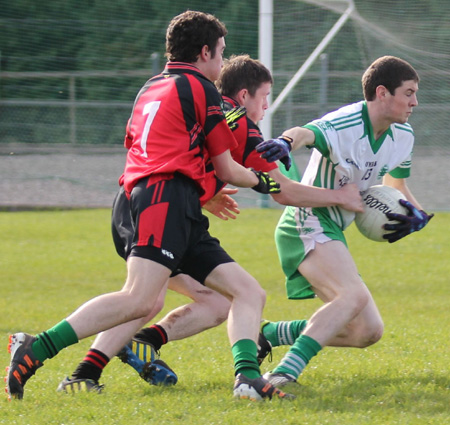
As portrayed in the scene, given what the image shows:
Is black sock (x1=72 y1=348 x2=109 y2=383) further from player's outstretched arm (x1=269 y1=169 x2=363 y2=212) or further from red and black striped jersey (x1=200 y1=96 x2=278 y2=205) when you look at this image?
player's outstretched arm (x1=269 y1=169 x2=363 y2=212)

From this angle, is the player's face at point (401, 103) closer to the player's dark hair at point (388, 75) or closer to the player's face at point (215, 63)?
the player's dark hair at point (388, 75)

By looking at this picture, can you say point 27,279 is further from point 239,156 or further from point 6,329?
point 239,156

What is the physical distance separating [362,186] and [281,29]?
9.36 metres

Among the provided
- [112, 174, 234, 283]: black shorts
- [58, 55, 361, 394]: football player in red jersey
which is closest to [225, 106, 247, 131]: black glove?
[58, 55, 361, 394]: football player in red jersey

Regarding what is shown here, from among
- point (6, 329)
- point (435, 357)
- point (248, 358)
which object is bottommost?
point (6, 329)

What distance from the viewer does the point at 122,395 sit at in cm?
451

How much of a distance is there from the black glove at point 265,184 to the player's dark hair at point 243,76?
2.33 ft

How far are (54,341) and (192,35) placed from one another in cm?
164

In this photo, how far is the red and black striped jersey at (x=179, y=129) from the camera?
14.1 feet

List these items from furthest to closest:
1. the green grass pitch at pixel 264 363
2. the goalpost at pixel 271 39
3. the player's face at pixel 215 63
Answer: the goalpost at pixel 271 39 < the player's face at pixel 215 63 < the green grass pitch at pixel 264 363

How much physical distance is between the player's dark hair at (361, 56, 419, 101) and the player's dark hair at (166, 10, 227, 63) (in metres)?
1.01

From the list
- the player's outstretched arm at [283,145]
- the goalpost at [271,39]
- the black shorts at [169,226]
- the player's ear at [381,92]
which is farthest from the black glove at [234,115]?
the goalpost at [271,39]

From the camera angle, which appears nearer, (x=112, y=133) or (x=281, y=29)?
(x=281, y=29)

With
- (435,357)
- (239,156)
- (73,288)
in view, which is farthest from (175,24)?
(73,288)
